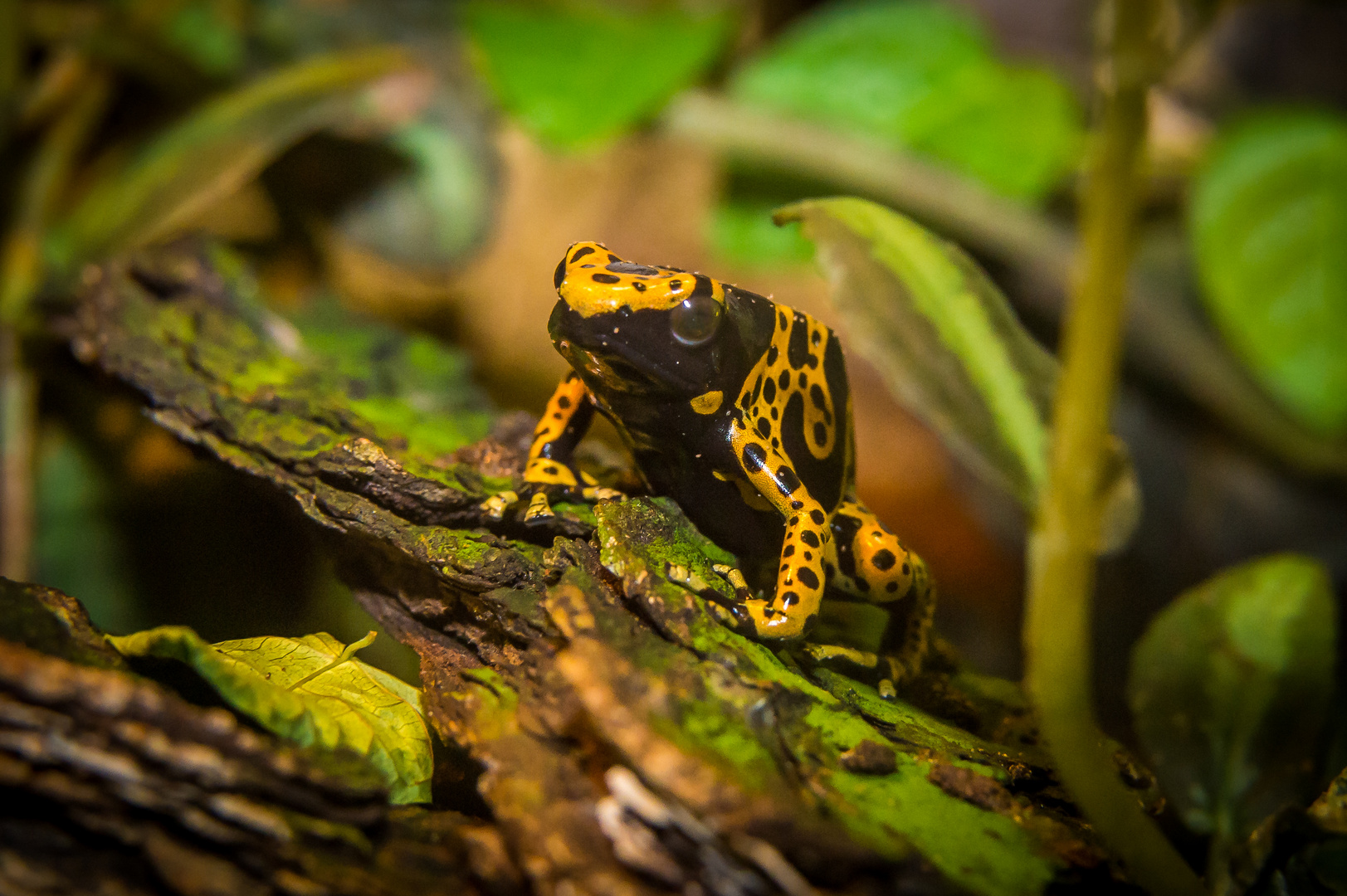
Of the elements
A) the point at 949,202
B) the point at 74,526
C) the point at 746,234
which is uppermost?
the point at 949,202

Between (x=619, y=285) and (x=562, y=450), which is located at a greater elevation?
(x=619, y=285)

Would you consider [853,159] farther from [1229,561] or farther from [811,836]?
[811,836]

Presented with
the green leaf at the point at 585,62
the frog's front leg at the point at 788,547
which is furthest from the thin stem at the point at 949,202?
the frog's front leg at the point at 788,547

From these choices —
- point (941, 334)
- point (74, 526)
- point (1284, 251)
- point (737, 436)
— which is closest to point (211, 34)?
point (74, 526)

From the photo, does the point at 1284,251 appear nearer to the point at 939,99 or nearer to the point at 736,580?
the point at 939,99

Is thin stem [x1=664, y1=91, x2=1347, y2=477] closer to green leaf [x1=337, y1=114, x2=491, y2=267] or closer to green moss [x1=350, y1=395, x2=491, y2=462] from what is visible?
green leaf [x1=337, y1=114, x2=491, y2=267]

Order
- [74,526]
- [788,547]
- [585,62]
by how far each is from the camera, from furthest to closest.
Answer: [585,62], [74,526], [788,547]

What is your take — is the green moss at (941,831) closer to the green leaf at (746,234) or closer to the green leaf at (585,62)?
the green leaf at (746,234)
